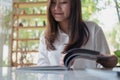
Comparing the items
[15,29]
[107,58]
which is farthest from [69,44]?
[15,29]

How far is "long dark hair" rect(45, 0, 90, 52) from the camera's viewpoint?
141cm

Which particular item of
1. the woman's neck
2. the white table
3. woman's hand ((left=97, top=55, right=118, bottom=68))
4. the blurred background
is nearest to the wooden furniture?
the blurred background

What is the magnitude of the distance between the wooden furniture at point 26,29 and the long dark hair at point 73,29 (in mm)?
3381

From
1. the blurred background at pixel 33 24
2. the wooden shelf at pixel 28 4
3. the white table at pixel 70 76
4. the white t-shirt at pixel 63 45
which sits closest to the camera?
the white table at pixel 70 76

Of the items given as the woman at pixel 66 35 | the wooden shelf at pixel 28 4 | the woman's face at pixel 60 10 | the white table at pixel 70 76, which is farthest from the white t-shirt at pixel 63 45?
the wooden shelf at pixel 28 4

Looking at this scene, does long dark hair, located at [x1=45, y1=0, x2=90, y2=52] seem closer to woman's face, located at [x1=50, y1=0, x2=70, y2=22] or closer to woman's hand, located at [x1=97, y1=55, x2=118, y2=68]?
woman's face, located at [x1=50, y1=0, x2=70, y2=22]

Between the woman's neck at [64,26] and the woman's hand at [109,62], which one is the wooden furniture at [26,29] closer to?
the woman's neck at [64,26]

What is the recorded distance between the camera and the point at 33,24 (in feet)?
16.6

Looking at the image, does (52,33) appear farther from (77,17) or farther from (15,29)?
(15,29)

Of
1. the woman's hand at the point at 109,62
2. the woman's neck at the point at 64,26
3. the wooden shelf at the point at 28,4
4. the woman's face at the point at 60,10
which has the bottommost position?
the woman's hand at the point at 109,62

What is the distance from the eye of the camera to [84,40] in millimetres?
1437

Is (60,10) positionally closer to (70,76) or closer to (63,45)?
(63,45)

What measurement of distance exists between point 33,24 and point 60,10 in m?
3.69

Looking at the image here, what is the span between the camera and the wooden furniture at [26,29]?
4.87 meters
